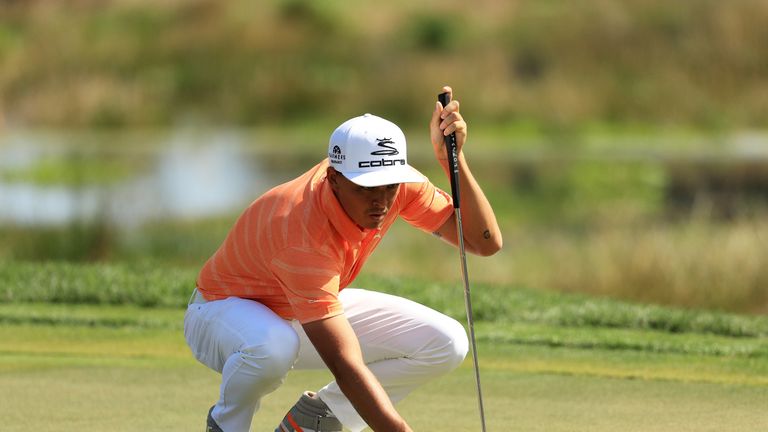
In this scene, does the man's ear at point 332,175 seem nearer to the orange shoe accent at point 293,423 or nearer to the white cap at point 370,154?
the white cap at point 370,154

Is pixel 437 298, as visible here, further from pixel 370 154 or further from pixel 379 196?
pixel 370 154

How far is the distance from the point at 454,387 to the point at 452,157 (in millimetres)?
1531

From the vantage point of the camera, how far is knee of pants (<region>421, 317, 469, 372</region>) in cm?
477

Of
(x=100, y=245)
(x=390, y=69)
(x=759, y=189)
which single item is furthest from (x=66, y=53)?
(x=100, y=245)

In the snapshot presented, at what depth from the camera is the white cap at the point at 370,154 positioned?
4141mm

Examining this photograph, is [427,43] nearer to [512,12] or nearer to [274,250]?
[512,12]

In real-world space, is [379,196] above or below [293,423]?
above

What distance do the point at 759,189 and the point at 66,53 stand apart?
1397 centimetres

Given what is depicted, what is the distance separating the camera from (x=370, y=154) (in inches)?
163

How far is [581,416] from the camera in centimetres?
524

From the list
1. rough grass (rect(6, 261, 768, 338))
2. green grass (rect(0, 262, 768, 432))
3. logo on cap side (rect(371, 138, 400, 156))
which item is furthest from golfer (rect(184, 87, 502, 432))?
rough grass (rect(6, 261, 768, 338))

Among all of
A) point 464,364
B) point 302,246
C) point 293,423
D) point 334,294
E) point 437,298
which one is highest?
point 302,246

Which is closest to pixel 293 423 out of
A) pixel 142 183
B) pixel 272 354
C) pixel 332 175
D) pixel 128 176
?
pixel 272 354

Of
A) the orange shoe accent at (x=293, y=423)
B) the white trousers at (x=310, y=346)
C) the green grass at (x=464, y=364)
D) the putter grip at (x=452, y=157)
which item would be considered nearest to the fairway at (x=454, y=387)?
the green grass at (x=464, y=364)
